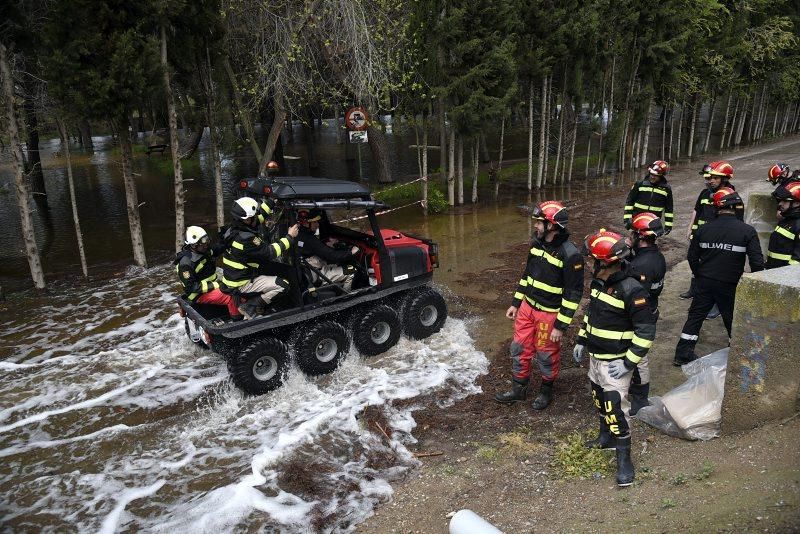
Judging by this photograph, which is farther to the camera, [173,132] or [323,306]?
[173,132]

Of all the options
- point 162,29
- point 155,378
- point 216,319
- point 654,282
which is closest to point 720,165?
point 654,282

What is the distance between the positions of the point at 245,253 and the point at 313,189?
1005mm

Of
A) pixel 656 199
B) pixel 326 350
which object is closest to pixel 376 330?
pixel 326 350

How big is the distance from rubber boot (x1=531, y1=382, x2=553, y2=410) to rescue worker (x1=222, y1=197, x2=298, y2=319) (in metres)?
2.87

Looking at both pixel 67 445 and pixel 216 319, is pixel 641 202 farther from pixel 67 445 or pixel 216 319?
pixel 67 445

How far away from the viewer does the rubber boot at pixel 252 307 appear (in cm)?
617

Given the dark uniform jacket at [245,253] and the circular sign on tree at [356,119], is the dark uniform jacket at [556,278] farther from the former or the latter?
the circular sign on tree at [356,119]

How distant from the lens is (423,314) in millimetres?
7363

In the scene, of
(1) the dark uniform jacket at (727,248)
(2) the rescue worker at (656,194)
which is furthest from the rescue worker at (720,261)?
(2) the rescue worker at (656,194)

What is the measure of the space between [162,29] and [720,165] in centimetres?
904

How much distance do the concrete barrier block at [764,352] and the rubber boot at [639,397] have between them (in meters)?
0.76

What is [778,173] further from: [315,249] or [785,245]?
[315,249]

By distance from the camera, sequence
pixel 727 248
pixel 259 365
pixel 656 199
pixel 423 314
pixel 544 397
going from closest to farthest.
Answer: pixel 544 397 → pixel 727 248 → pixel 259 365 → pixel 423 314 → pixel 656 199

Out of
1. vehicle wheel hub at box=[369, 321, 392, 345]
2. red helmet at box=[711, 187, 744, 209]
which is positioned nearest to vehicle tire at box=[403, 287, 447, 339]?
vehicle wheel hub at box=[369, 321, 392, 345]
